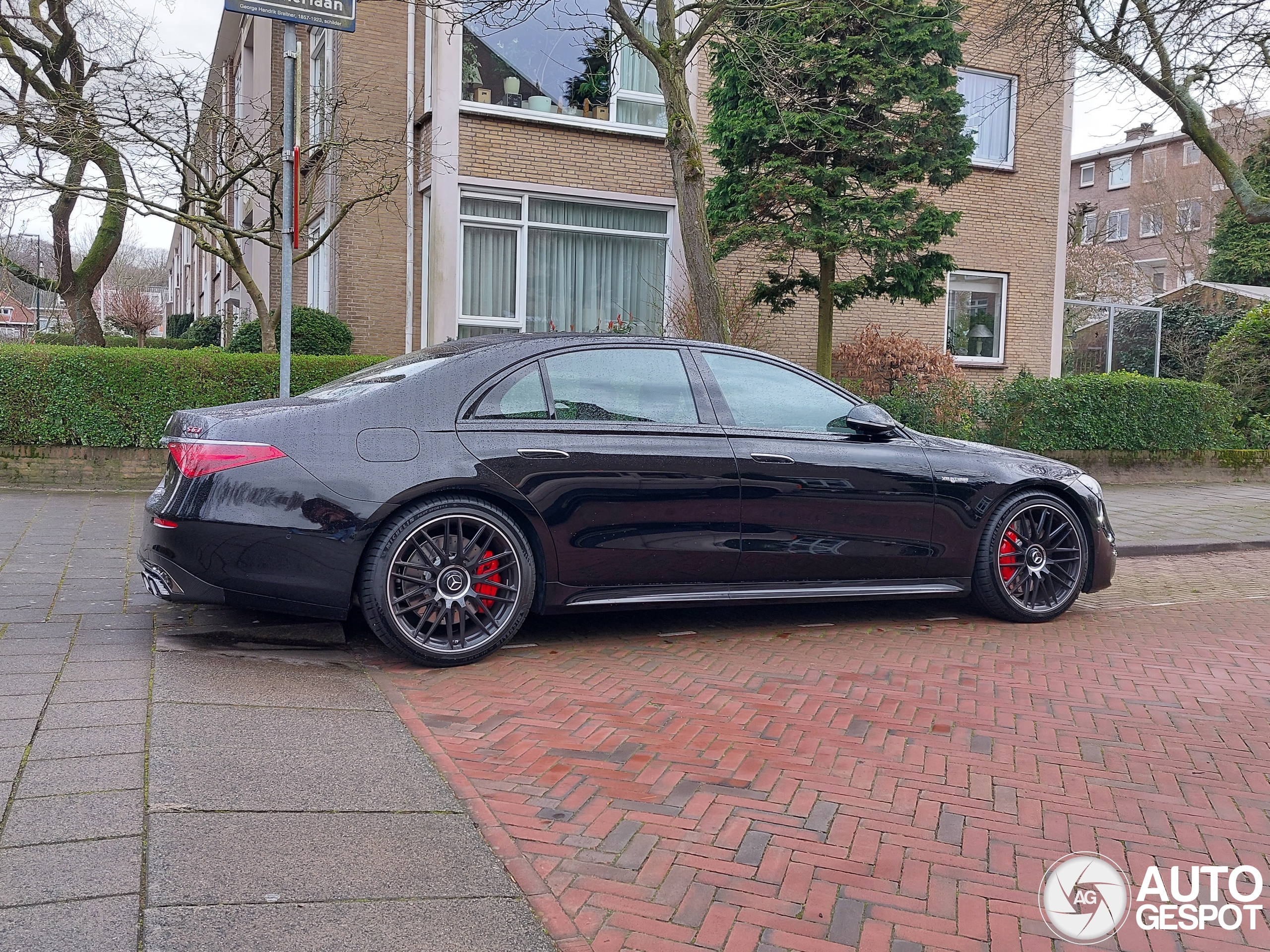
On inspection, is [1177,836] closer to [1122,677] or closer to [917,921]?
[917,921]

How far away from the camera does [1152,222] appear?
49469 millimetres

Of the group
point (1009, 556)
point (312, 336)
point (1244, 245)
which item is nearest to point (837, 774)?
point (1009, 556)

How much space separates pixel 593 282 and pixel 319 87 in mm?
4436

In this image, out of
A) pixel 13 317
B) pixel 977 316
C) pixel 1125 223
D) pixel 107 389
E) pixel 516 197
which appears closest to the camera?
pixel 107 389

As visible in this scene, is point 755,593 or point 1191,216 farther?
point 1191,216

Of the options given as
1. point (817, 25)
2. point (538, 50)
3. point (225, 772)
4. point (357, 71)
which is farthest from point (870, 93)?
point (225, 772)

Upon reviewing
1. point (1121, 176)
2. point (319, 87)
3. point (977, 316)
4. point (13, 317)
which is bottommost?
point (977, 316)

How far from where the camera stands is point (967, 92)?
18359 millimetres

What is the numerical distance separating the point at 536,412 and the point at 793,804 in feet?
7.91

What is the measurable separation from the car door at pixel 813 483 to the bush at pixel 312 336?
9.41 meters

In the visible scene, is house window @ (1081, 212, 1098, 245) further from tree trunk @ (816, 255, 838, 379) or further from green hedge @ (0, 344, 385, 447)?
green hedge @ (0, 344, 385, 447)

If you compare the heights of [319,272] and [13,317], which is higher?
[13,317]

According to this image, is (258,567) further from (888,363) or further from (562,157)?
(888,363)

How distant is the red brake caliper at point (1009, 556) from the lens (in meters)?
6.27
